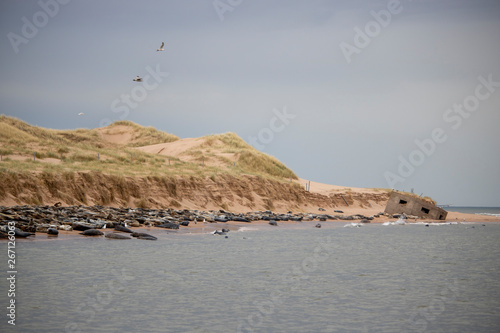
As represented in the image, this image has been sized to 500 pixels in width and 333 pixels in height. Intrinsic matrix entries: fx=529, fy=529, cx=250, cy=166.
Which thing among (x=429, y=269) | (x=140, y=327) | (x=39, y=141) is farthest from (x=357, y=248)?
(x=39, y=141)

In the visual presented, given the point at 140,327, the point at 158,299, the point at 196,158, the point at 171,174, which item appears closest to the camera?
the point at 140,327

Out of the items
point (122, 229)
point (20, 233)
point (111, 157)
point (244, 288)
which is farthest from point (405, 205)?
point (244, 288)

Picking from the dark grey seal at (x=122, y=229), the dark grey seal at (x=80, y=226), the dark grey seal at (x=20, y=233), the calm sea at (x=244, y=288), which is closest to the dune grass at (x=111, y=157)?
the dark grey seal at (x=80, y=226)

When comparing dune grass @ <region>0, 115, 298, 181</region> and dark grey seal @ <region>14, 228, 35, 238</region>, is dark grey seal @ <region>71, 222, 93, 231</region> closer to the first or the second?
dark grey seal @ <region>14, 228, 35, 238</region>

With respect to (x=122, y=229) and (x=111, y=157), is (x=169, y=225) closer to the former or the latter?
(x=122, y=229)

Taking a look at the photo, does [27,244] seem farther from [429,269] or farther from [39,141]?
[39,141]

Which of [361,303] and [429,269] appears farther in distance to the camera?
[429,269]

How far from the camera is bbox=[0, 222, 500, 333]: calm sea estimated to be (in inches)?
458

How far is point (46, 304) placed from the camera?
1243cm

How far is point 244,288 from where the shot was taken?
15320mm

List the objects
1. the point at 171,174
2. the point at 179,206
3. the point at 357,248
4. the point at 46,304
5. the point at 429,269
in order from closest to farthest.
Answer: the point at 46,304 → the point at 429,269 → the point at 357,248 → the point at 179,206 → the point at 171,174

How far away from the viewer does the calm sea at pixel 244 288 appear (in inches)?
458

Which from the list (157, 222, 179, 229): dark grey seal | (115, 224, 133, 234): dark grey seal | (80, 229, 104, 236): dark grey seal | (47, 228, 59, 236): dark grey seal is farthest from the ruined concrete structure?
(47, 228, 59, 236): dark grey seal

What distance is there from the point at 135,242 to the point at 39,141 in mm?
27054
